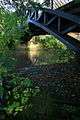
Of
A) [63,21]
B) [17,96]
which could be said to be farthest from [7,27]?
[63,21]

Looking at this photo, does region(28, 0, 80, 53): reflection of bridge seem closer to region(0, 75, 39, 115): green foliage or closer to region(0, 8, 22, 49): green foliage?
region(0, 75, 39, 115): green foliage

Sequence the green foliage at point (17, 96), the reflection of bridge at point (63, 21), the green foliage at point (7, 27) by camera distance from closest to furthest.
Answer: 1. the green foliage at point (7, 27)
2. the green foliage at point (17, 96)
3. the reflection of bridge at point (63, 21)

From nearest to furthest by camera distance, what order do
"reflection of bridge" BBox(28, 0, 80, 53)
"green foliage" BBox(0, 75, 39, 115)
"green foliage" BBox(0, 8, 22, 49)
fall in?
"green foliage" BBox(0, 8, 22, 49) → "green foliage" BBox(0, 75, 39, 115) → "reflection of bridge" BBox(28, 0, 80, 53)

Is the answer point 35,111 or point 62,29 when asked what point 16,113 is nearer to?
point 35,111

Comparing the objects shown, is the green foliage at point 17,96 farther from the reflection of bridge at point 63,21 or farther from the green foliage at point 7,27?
the reflection of bridge at point 63,21

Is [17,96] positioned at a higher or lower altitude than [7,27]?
lower

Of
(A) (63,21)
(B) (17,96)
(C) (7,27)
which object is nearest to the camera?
(C) (7,27)

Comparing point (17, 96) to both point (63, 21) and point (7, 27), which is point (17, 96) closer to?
point (7, 27)

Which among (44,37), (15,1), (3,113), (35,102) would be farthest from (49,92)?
(44,37)

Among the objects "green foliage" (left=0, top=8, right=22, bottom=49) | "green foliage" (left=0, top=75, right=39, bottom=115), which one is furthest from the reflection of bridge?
"green foliage" (left=0, top=8, right=22, bottom=49)

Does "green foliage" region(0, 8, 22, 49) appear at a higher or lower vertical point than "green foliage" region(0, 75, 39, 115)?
higher

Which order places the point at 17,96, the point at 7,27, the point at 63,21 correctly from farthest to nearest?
the point at 63,21 → the point at 17,96 → the point at 7,27

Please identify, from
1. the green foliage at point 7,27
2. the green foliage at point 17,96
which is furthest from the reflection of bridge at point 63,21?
the green foliage at point 7,27

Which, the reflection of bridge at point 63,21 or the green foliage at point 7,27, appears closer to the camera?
the green foliage at point 7,27
